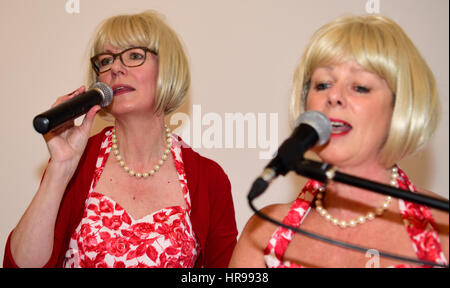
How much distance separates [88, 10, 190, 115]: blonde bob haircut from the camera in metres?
1.60

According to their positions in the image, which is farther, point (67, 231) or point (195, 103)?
point (195, 103)

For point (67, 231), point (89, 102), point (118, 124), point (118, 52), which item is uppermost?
point (118, 52)

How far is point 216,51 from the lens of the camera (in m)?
2.07

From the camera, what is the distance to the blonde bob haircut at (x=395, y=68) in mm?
1097

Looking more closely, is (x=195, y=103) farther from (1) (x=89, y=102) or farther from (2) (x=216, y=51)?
(1) (x=89, y=102)

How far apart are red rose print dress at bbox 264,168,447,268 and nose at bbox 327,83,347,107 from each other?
0.81ft

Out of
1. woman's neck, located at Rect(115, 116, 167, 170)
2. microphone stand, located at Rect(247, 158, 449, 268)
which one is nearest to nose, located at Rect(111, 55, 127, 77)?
woman's neck, located at Rect(115, 116, 167, 170)

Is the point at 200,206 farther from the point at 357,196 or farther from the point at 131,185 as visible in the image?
the point at 357,196

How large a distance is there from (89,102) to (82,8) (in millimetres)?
851

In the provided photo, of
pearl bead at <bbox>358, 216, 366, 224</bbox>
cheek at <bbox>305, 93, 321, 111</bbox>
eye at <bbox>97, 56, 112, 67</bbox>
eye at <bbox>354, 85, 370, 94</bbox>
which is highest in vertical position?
eye at <bbox>97, 56, 112, 67</bbox>

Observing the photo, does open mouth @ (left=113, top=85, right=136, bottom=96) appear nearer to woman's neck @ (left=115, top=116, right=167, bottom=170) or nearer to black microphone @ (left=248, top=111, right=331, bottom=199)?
woman's neck @ (left=115, top=116, right=167, bottom=170)
